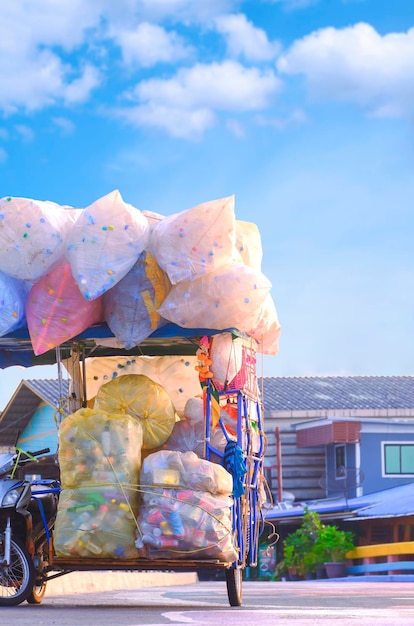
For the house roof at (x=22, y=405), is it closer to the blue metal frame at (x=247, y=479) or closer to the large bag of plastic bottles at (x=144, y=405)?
the blue metal frame at (x=247, y=479)

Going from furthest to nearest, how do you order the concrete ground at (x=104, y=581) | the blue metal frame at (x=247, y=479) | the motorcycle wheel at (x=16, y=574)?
the concrete ground at (x=104, y=581)
the blue metal frame at (x=247, y=479)
the motorcycle wheel at (x=16, y=574)

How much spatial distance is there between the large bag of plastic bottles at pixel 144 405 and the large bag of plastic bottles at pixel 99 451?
12.6 inches

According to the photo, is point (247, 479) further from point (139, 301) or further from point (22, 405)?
point (22, 405)

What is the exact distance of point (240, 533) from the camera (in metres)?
9.88

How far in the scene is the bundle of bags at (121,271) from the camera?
949 centimetres

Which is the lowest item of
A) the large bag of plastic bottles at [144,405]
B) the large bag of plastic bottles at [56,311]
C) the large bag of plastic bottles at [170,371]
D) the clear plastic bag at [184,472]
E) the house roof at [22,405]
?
the clear plastic bag at [184,472]

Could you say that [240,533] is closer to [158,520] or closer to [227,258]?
[158,520]

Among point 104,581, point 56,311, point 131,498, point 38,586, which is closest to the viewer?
point 131,498

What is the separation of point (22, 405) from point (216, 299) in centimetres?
2793

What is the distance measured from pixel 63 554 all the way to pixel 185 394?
9.59 ft

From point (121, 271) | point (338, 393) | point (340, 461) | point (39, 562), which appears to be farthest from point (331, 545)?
point (121, 271)

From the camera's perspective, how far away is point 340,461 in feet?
114

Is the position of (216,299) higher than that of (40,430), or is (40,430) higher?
(40,430)

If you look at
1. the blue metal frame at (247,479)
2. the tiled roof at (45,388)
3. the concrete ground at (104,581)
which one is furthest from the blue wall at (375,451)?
the blue metal frame at (247,479)
